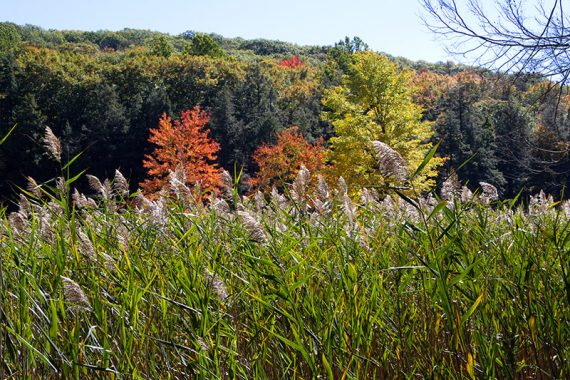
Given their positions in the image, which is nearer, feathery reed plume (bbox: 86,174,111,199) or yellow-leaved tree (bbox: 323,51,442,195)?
feathery reed plume (bbox: 86,174,111,199)

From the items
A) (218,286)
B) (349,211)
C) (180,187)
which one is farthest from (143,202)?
(218,286)

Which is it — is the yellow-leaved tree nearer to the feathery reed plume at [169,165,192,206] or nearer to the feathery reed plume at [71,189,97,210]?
the feathery reed plume at [71,189,97,210]

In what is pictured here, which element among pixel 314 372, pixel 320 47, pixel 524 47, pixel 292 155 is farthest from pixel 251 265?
pixel 320 47

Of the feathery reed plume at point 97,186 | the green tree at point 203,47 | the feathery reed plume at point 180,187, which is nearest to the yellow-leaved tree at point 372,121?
the feathery reed plume at point 97,186

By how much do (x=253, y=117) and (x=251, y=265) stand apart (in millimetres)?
40925

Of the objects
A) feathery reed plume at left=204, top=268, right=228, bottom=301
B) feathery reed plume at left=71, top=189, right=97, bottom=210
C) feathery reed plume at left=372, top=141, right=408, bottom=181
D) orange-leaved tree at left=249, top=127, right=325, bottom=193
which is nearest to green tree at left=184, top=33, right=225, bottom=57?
orange-leaved tree at left=249, top=127, right=325, bottom=193

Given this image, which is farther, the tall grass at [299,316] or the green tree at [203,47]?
the green tree at [203,47]

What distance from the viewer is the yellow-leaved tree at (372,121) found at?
2025 centimetres

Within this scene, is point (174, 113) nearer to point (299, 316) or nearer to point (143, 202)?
point (143, 202)

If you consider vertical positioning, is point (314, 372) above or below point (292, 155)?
above

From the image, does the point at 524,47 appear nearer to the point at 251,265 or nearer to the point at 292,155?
the point at 251,265

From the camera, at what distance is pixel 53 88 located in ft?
151

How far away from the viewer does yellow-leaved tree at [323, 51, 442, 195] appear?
66.4 ft

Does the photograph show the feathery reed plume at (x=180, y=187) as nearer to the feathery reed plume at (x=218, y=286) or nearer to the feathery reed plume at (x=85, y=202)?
the feathery reed plume at (x=85, y=202)
